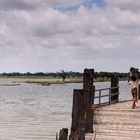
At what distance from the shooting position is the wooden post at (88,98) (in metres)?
17.5

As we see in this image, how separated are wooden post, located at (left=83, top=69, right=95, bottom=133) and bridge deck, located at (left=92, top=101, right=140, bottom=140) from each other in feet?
1.31

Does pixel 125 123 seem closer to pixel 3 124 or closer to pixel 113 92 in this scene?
pixel 113 92

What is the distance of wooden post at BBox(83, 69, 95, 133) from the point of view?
17.5m

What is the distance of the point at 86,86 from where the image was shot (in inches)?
701

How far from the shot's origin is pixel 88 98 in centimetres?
1758

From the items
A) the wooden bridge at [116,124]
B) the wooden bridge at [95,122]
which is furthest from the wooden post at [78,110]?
the wooden bridge at [116,124]

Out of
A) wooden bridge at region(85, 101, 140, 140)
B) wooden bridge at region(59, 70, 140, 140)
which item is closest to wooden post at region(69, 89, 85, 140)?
wooden bridge at region(59, 70, 140, 140)

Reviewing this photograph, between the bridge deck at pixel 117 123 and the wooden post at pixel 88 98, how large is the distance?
0.40 m

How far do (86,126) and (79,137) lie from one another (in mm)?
2163

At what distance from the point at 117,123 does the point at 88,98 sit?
1.91m

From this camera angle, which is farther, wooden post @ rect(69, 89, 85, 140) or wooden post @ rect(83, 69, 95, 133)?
wooden post @ rect(83, 69, 95, 133)

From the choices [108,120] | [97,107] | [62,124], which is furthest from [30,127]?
[108,120]

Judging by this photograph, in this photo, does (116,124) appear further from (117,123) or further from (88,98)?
(88,98)

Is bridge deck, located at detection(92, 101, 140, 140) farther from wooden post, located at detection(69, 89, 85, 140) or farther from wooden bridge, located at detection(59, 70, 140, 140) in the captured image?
wooden post, located at detection(69, 89, 85, 140)
